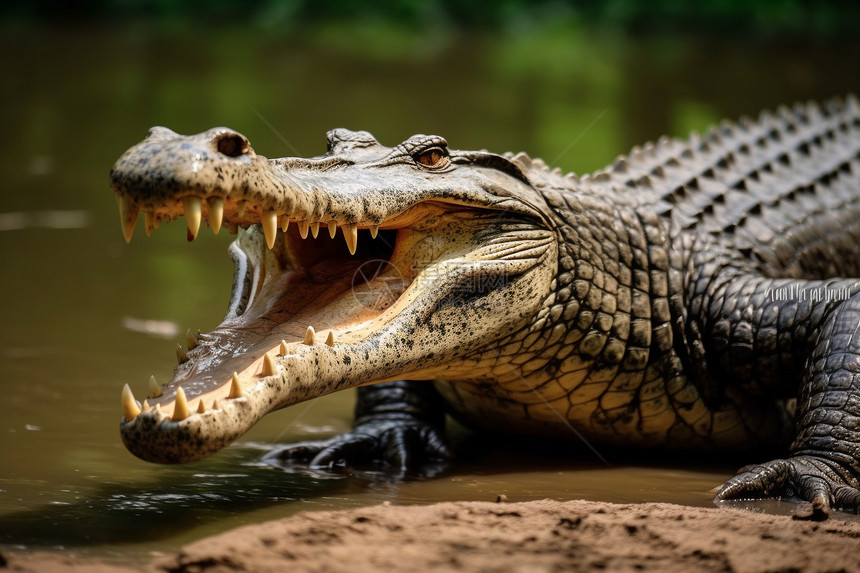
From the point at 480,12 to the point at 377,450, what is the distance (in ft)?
67.8

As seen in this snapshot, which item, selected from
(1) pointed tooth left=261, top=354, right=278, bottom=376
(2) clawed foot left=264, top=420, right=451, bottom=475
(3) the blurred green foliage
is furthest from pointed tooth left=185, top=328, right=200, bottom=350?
(3) the blurred green foliage

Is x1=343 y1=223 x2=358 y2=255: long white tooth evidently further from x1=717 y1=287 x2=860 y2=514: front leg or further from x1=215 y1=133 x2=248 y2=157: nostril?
x1=717 y1=287 x2=860 y2=514: front leg

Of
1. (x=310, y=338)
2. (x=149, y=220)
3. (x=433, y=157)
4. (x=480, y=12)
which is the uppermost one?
(x=480, y=12)

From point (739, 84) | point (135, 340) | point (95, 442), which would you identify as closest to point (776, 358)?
point (95, 442)

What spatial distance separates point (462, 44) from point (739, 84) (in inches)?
263

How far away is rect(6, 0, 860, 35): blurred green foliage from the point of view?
69.1ft

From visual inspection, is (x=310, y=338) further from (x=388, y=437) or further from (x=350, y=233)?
(x=388, y=437)

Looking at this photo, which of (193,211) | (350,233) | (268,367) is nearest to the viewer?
(193,211)

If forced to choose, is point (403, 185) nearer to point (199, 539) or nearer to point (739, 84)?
point (199, 539)

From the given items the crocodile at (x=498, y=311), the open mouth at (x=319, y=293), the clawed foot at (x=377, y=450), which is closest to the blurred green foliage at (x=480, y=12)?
the crocodile at (x=498, y=311)

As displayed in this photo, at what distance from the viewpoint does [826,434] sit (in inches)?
138

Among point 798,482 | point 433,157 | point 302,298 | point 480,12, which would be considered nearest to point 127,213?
point 302,298

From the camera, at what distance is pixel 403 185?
3.36 m

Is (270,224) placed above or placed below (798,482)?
above
